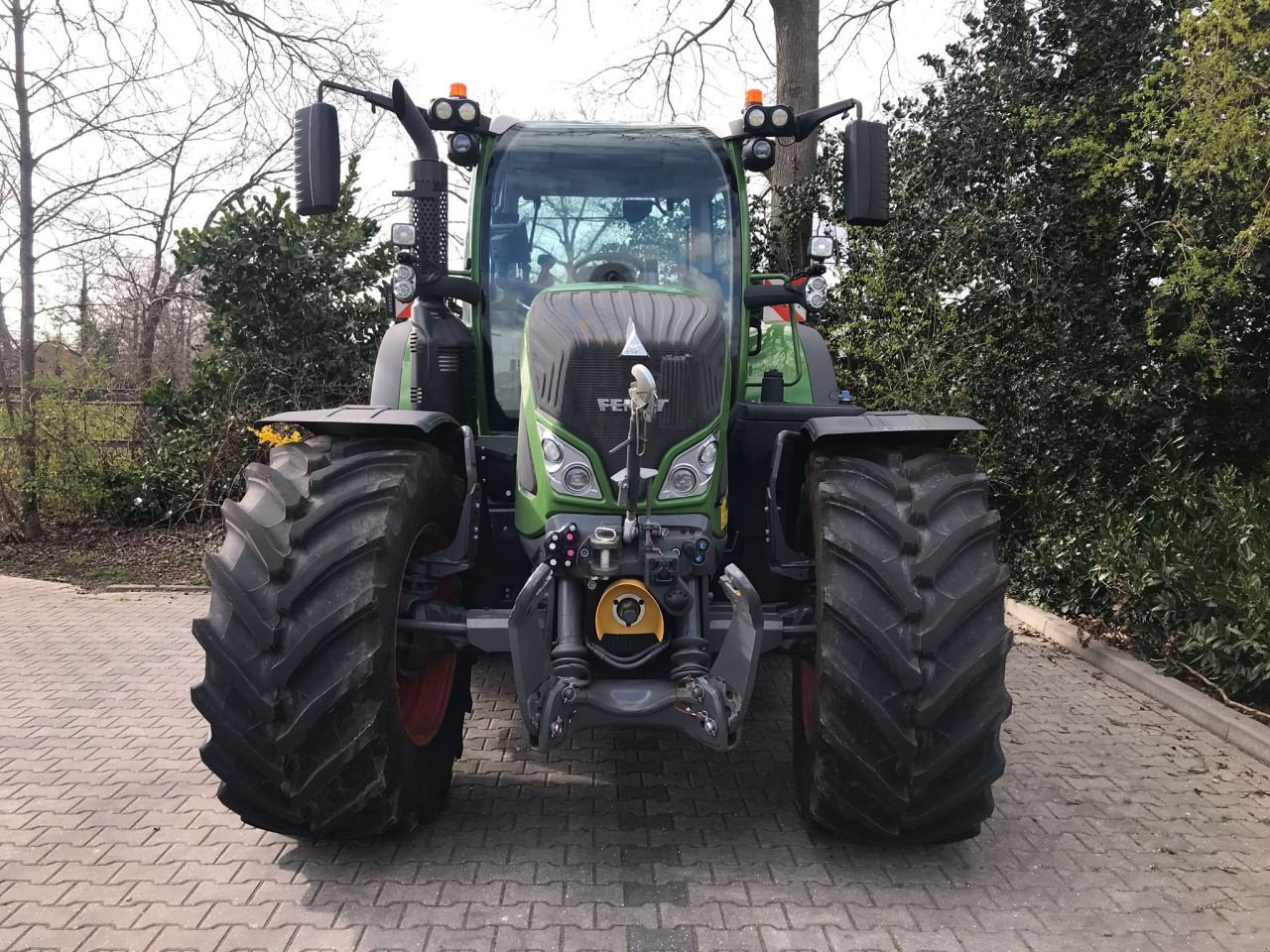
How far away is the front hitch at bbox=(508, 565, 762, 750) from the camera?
9.31ft

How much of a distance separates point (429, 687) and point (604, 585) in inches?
37.4

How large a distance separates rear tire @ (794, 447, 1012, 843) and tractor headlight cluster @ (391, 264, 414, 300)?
1919mm

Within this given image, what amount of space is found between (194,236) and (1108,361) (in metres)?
8.17

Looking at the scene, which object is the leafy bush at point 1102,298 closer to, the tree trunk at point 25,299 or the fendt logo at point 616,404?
the fendt logo at point 616,404

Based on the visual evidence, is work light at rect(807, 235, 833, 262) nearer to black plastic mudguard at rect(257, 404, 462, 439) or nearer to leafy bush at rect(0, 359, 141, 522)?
black plastic mudguard at rect(257, 404, 462, 439)

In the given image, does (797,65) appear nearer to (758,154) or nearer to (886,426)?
(758,154)

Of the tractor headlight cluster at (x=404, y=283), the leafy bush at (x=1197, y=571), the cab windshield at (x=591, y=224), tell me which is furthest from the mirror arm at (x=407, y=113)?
the leafy bush at (x=1197, y=571)

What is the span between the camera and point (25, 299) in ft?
30.5

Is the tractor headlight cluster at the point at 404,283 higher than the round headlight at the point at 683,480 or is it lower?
higher

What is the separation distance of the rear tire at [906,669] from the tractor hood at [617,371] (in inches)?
23.1

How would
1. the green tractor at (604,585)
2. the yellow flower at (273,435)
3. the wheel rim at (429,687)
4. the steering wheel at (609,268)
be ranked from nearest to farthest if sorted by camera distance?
1. the green tractor at (604,585)
2. the wheel rim at (429,687)
3. the steering wheel at (609,268)
4. the yellow flower at (273,435)

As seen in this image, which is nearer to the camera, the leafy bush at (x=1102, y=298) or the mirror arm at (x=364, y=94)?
the mirror arm at (x=364, y=94)

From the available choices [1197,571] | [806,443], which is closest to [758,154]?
[806,443]

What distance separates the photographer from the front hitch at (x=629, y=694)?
284 cm
